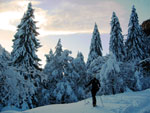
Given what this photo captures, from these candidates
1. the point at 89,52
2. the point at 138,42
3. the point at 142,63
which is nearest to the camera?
the point at 142,63

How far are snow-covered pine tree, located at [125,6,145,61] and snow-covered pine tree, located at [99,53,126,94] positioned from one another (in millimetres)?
13043

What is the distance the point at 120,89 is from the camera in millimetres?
15922

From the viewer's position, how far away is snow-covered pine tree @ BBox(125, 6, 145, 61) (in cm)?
2689

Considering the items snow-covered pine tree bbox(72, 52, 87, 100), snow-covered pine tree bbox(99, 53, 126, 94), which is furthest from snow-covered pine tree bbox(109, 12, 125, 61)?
snow-covered pine tree bbox(99, 53, 126, 94)

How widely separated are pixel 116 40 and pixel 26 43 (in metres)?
19.6

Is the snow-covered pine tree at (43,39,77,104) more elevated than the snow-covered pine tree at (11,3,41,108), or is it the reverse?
the snow-covered pine tree at (11,3,41,108)

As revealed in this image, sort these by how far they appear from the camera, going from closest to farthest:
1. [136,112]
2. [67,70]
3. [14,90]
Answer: [136,112]
[14,90]
[67,70]

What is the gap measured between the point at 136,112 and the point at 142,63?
136 inches

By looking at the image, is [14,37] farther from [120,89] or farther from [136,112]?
[136,112]

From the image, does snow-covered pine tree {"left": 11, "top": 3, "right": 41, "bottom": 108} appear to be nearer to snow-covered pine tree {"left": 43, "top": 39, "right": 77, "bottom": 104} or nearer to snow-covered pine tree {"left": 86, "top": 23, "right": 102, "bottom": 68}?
snow-covered pine tree {"left": 43, "top": 39, "right": 77, "bottom": 104}

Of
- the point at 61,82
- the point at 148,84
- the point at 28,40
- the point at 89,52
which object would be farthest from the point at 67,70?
the point at 89,52

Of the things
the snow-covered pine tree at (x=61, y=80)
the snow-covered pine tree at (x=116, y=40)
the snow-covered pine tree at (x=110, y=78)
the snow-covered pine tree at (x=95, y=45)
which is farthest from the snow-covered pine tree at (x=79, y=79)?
the snow-covered pine tree at (x=116, y=40)

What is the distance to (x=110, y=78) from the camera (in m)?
15.2

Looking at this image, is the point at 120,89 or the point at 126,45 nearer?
the point at 120,89
